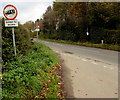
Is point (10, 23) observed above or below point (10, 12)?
below

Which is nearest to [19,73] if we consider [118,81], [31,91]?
[31,91]

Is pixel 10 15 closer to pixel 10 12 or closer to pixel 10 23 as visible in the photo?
pixel 10 12

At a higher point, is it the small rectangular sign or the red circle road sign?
the red circle road sign

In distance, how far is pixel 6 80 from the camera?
392 cm

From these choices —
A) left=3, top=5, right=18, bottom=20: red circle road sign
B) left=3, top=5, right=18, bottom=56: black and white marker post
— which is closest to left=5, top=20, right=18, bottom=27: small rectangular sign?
left=3, top=5, right=18, bottom=56: black and white marker post

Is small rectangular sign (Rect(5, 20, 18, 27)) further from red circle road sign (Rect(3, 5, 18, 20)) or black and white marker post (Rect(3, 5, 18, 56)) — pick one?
red circle road sign (Rect(3, 5, 18, 20))

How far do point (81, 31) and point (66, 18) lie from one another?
668cm

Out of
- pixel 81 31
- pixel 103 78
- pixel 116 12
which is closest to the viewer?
pixel 103 78

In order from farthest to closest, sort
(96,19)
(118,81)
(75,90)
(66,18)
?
(66,18)
(96,19)
(118,81)
(75,90)

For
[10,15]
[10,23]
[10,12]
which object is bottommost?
[10,23]

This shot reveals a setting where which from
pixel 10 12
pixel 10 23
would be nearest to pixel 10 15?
pixel 10 12

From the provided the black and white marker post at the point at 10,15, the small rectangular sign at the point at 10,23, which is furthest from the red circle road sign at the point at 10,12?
the small rectangular sign at the point at 10,23

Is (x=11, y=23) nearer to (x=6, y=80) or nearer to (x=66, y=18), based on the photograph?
(x=6, y=80)

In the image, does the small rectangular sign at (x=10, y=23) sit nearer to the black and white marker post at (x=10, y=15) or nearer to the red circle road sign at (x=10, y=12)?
the black and white marker post at (x=10, y=15)
